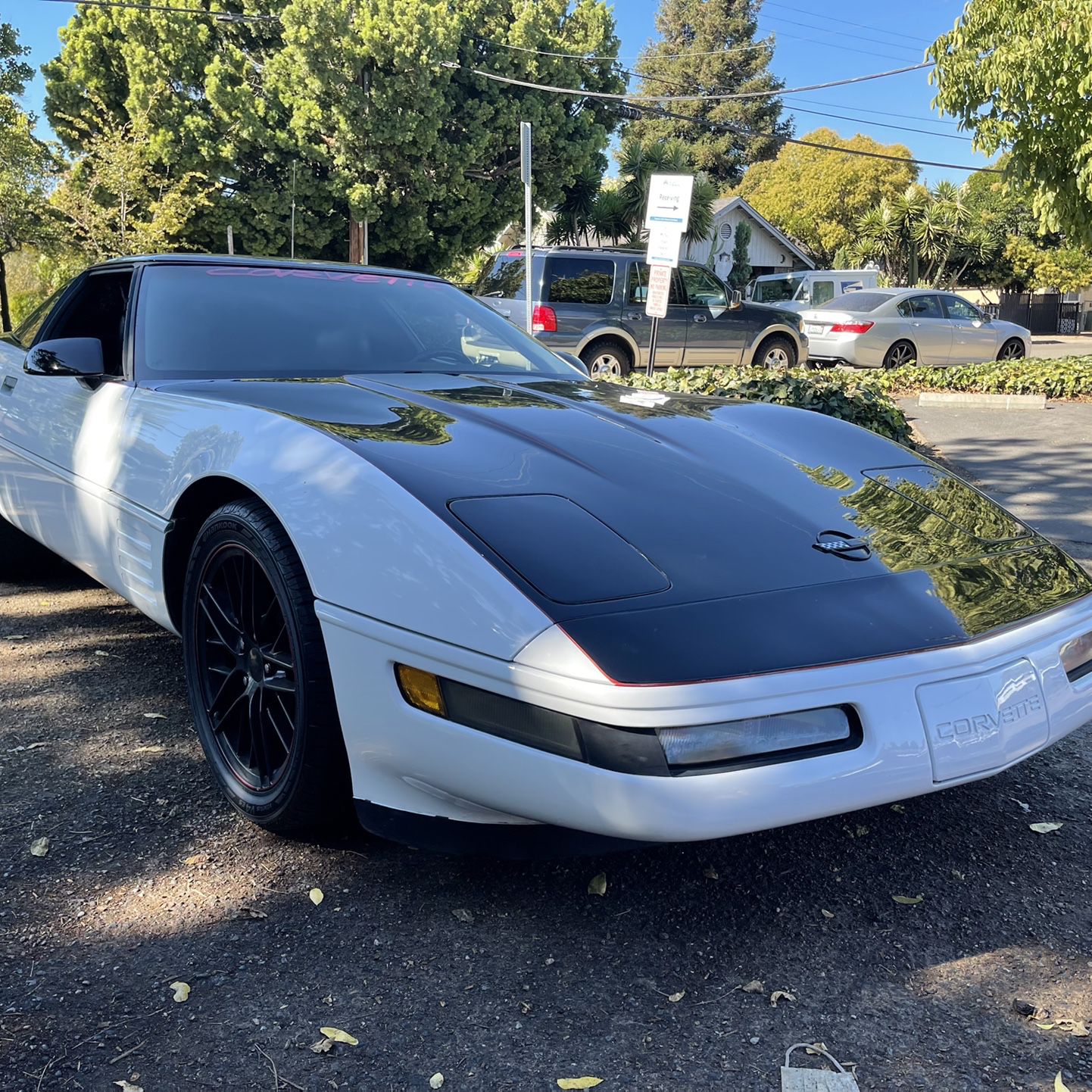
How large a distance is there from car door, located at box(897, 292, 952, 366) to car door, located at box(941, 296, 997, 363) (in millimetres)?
128

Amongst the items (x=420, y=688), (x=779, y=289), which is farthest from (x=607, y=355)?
(x=420, y=688)

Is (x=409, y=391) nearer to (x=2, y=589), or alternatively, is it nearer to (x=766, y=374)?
(x=2, y=589)

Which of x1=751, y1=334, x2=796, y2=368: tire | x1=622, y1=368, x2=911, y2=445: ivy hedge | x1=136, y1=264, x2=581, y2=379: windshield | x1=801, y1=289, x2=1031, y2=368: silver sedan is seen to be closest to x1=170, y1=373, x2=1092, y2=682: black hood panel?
x1=136, y1=264, x2=581, y2=379: windshield

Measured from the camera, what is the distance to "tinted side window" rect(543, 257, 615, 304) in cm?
1236

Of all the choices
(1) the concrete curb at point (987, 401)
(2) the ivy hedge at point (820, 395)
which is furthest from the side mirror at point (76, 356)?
(1) the concrete curb at point (987, 401)

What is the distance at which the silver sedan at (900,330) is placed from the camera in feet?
49.5

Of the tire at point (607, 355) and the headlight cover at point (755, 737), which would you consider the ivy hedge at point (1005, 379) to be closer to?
the tire at point (607, 355)

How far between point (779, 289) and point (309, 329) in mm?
20127

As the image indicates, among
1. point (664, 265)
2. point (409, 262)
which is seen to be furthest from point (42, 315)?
point (409, 262)

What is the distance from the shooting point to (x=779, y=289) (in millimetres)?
22031

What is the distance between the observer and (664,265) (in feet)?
27.0

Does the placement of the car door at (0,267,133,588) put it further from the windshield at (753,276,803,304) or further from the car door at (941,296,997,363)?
the windshield at (753,276,803,304)

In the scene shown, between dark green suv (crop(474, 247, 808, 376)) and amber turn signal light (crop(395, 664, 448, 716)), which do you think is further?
dark green suv (crop(474, 247, 808, 376))

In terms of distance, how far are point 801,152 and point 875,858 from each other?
54.7m
